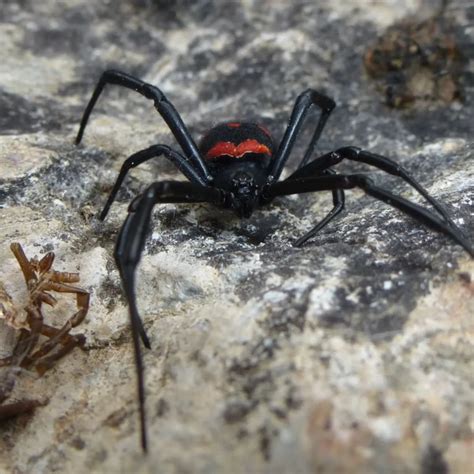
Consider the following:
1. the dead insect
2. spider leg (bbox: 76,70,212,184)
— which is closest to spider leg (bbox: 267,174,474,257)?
spider leg (bbox: 76,70,212,184)

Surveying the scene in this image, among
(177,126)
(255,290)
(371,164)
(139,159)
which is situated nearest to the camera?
(255,290)

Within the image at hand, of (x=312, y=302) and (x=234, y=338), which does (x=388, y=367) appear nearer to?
(x=312, y=302)

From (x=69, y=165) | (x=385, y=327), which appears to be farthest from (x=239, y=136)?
(x=385, y=327)

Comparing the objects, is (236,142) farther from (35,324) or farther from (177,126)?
(35,324)

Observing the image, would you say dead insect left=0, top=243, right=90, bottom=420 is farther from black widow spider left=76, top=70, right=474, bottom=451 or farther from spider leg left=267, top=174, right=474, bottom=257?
spider leg left=267, top=174, right=474, bottom=257

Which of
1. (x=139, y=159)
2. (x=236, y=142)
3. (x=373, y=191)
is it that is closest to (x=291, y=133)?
(x=236, y=142)

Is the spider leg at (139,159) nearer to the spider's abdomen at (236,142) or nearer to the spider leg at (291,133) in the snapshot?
the spider's abdomen at (236,142)
